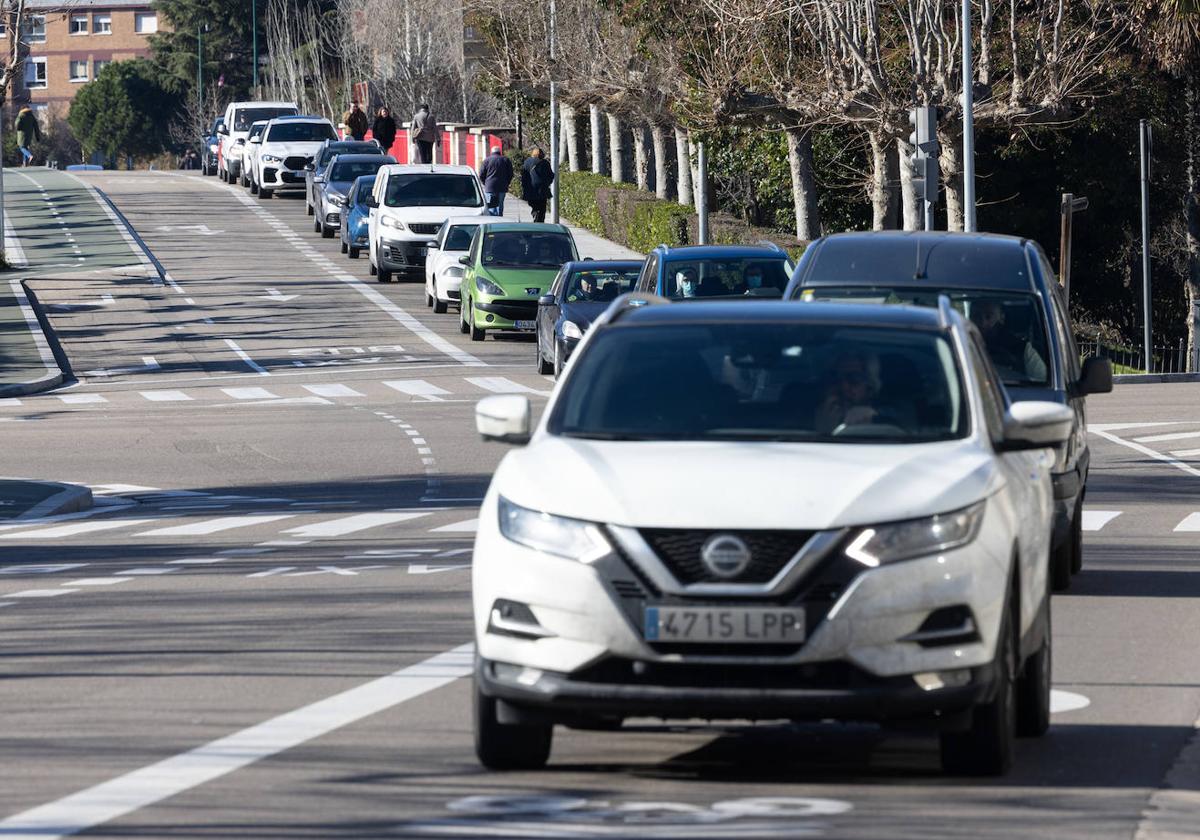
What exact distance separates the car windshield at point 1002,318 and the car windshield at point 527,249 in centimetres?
2383

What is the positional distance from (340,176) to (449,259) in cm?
1453

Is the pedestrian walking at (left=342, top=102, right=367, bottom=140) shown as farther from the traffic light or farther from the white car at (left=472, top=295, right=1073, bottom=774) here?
the white car at (left=472, top=295, right=1073, bottom=774)

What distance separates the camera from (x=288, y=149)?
66.3 m

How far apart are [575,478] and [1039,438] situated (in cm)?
176

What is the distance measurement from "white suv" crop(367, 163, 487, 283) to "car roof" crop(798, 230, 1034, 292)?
30528mm

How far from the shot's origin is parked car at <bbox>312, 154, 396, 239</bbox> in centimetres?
5516

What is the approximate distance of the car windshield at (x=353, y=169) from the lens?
5516 centimetres

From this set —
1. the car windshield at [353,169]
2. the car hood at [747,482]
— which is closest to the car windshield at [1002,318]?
the car hood at [747,482]

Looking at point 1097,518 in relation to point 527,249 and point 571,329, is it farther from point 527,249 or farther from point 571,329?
point 527,249

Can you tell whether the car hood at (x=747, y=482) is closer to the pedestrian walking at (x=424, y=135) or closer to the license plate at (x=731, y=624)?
the license plate at (x=731, y=624)

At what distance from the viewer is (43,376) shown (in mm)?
34062

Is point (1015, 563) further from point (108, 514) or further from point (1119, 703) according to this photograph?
point (108, 514)

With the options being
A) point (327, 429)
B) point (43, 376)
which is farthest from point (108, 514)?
point (43, 376)

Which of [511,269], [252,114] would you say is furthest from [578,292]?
[252,114]
